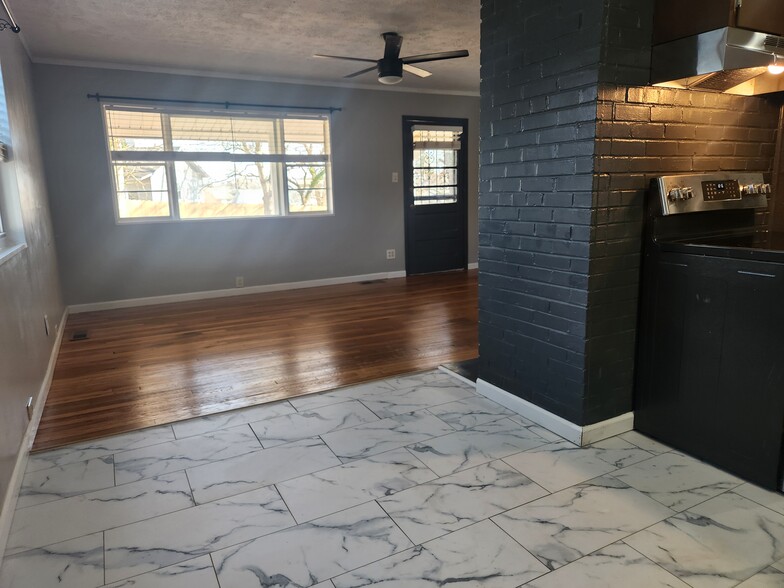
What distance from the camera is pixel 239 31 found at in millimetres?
4055

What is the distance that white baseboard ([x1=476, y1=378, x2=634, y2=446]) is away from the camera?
7.54 ft

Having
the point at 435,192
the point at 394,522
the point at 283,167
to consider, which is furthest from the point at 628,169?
the point at 435,192

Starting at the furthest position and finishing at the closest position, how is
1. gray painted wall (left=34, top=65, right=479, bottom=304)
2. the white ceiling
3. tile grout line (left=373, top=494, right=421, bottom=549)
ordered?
gray painted wall (left=34, top=65, right=479, bottom=304)
the white ceiling
tile grout line (left=373, top=494, right=421, bottom=549)

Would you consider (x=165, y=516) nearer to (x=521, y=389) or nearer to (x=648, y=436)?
(x=521, y=389)

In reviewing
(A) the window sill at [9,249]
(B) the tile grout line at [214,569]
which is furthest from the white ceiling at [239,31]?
(B) the tile grout line at [214,569]

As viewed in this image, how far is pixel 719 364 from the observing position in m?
2.03

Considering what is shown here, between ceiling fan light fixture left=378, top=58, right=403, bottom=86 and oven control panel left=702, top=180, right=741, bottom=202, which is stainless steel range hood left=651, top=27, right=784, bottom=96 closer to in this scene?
oven control panel left=702, top=180, right=741, bottom=202

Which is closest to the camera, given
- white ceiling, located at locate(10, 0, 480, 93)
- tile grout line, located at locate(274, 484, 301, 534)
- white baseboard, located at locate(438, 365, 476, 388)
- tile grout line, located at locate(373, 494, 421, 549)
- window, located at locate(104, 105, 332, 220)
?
tile grout line, located at locate(373, 494, 421, 549)

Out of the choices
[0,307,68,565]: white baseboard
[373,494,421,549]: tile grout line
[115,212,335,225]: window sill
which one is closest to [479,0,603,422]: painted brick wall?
[373,494,421,549]: tile grout line

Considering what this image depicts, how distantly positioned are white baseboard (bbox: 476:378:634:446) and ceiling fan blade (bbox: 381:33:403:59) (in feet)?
9.92

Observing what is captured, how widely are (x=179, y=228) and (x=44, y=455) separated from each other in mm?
3601

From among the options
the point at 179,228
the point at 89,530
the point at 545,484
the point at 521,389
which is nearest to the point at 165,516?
the point at 89,530

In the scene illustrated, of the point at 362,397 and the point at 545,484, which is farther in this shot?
the point at 362,397

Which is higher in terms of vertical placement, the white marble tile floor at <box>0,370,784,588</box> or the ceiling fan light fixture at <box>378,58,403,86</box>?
the ceiling fan light fixture at <box>378,58,403,86</box>
